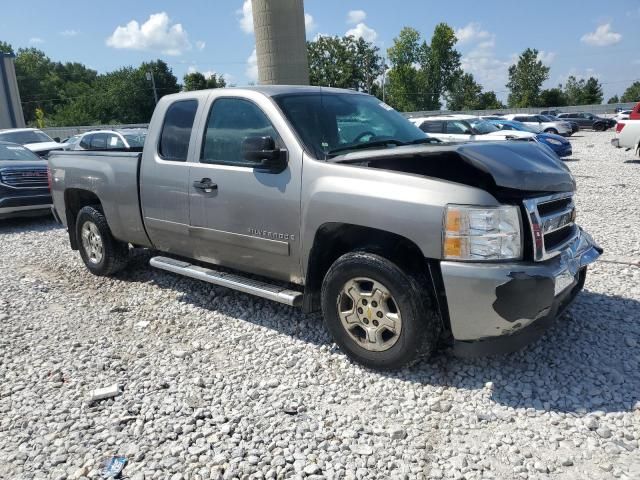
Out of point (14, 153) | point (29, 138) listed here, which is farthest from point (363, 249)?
Result: point (29, 138)

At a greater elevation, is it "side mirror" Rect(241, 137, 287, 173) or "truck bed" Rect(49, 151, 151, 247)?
"side mirror" Rect(241, 137, 287, 173)

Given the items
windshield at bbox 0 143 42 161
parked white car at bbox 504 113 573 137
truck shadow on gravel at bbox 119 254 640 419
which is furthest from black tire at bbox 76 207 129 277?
parked white car at bbox 504 113 573 137

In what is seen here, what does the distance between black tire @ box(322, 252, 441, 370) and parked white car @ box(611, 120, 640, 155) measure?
15.0m

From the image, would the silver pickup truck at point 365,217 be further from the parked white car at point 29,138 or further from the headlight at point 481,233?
the parked white car at point 29,138

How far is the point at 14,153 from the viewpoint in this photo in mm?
10562

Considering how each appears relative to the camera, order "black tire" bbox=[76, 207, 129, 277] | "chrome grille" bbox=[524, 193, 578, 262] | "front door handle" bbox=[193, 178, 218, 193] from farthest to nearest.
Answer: "black tire" bbox=[76, 207, 129, 277], "front door handle" bbox=[193, 178, 218, 193], "chrome grille" bbox=[524, 193, 578, 262]

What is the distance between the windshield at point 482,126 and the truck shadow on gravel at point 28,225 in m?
12.7

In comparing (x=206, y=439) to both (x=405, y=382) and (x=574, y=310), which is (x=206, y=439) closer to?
(x=405, y=382)

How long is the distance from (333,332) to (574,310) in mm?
2205

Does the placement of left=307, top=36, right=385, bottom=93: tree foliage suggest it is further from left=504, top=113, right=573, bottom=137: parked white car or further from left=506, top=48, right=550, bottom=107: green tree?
left=504, top=113, right=573, bottom=137: parked white car

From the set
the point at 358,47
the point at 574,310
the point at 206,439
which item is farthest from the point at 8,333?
the point at 358,47

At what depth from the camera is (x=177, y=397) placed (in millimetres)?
3436

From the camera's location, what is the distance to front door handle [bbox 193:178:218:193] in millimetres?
4307

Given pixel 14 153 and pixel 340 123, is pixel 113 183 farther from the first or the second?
pixel 14 153
